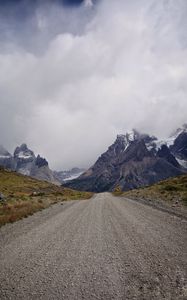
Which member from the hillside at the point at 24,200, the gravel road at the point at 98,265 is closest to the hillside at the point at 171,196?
the gravel road at the point at 98,265

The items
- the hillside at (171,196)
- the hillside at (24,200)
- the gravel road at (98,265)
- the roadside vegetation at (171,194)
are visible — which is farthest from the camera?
the roadside vegetation at (171,194)

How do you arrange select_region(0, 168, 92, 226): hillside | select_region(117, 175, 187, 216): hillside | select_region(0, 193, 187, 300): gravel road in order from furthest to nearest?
select_region(0, 168, 92, 226): hillside → select_region(117, 175, 187, 216): hillside → select_region(0, 193, 187, 300): gravel road

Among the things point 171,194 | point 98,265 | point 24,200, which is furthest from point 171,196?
point 98,265

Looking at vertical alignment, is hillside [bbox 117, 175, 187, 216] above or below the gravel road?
above

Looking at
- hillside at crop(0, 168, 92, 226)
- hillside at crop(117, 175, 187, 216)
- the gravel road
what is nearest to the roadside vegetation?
hillside at crop(117, 175, 187, 216)

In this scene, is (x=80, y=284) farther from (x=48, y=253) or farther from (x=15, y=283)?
(x=48, y=253)

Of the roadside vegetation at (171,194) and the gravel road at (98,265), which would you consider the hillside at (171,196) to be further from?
the gravel road at (98,265)

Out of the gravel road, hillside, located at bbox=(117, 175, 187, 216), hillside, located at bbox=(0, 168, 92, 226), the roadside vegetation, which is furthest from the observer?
the roadside vegetation

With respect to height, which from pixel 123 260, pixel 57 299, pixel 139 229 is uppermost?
pixel 139 229

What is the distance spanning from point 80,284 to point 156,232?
6278 millimetres

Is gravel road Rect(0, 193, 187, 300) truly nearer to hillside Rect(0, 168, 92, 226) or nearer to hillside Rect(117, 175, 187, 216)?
hillside Rect(117, 175, 187, 216)

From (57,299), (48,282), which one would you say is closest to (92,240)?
(48,282)

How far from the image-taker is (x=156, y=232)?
12.2m

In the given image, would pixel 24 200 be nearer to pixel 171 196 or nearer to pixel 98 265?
pixel 171 196
